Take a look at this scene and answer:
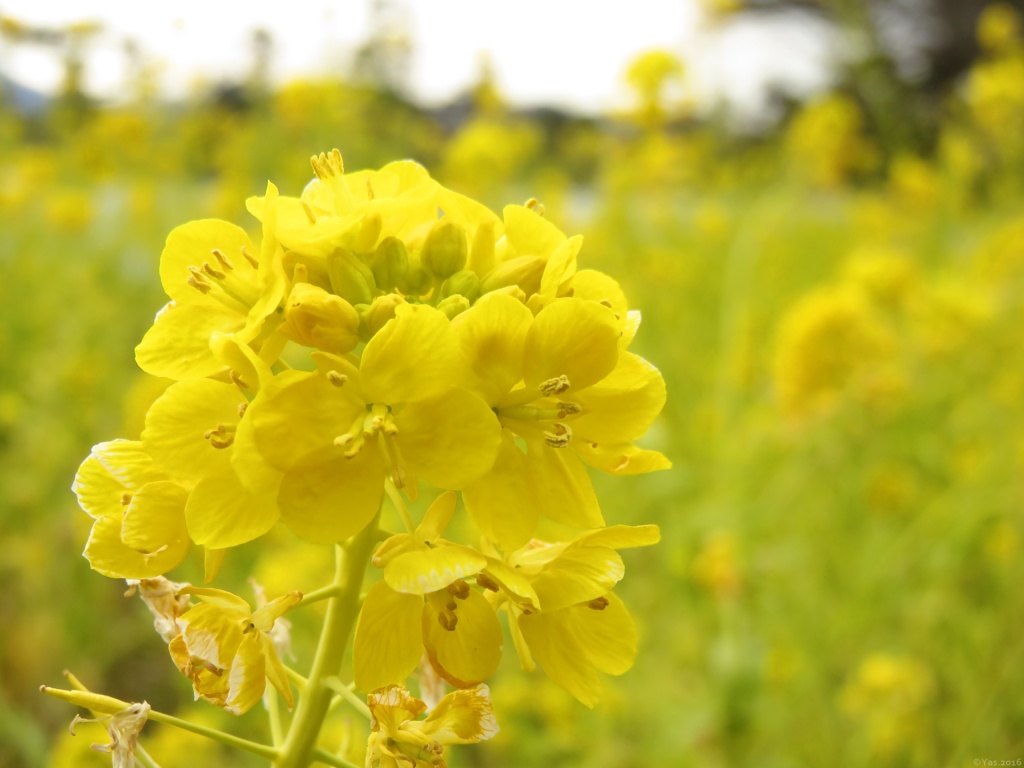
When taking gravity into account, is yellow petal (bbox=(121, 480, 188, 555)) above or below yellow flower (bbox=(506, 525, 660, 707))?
above

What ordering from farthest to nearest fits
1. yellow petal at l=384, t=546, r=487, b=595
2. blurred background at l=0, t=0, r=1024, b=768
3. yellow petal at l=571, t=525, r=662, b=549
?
blurred background at l=0, t=0, r=1024, b=768 → yellow petal at l=571, t=525, r=662, b=549 → yellow petal at l=384, t=546, r=487, b=595

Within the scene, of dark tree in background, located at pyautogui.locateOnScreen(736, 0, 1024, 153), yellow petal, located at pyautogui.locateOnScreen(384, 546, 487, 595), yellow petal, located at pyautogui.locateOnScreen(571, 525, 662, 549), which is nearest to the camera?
yellow petal, located at pyautogui.locateOnScreen(384, 546, 487, 595)

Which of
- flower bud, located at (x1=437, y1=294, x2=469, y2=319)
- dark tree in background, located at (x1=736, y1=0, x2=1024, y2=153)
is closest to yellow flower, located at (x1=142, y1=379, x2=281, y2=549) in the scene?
flower bud, located at (x1=437, y1=294, x2=469, y2=319)

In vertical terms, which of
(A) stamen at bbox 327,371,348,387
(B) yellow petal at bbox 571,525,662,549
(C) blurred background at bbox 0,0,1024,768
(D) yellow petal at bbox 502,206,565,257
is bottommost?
(C) blurred background at bbox 0,0,1024,768

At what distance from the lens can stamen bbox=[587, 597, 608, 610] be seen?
32.6 inches

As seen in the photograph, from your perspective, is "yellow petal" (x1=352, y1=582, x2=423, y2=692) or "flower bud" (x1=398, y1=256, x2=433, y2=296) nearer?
"yellow petal" (x1=352, y1=582, x2=423, y2=692)

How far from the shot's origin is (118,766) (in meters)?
0.75

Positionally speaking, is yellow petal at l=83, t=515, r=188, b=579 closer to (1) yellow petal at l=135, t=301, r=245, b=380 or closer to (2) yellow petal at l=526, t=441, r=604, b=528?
(1) yellow petal at l=135, t=301, r=245, b=380

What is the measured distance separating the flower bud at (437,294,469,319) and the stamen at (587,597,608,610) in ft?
1.01

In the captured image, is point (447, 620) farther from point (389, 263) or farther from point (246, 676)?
point (389, 263)

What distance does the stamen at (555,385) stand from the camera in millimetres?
793

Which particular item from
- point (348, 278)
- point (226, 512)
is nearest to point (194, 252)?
point (348, 278)

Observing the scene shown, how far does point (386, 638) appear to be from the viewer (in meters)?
0.76

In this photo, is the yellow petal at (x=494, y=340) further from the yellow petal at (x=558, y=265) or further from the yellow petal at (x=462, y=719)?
the yellow petal at (x=462, y=719)
